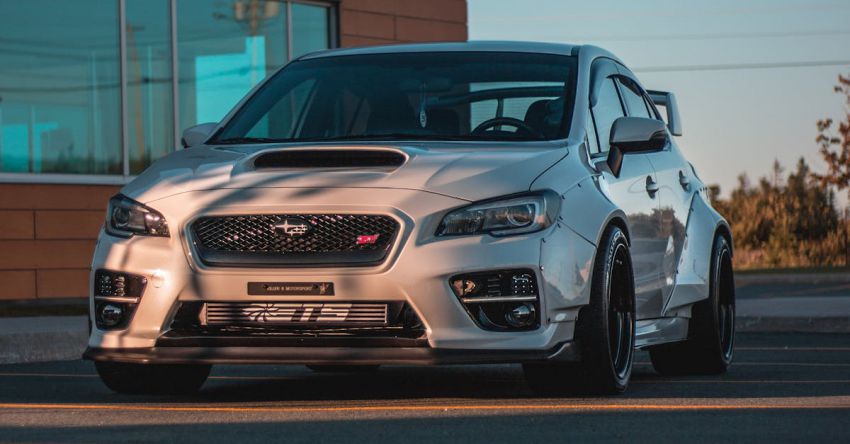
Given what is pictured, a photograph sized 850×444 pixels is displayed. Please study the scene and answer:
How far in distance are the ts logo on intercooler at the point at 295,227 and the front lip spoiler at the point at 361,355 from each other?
1.51 ft

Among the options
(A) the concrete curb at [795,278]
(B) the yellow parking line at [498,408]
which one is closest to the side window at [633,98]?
(B) the yellow parking line at [498,408]

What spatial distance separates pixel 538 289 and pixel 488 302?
21 cm

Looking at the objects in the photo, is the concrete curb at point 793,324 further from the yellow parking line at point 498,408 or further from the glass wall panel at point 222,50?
the yellow parking line at point 498,408

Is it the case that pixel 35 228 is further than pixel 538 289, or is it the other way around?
pixel 35 228

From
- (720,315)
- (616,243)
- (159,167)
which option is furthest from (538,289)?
(720,315)

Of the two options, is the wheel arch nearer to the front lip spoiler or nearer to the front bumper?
the front bumper

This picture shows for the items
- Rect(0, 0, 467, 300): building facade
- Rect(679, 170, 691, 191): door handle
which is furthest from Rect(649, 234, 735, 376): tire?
Rect(0, 0, 467, 300): building facade

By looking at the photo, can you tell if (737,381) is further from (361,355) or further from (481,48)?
(361,355)

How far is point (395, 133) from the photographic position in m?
7.70

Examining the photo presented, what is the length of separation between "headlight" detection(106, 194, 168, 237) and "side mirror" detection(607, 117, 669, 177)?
7.03 ft

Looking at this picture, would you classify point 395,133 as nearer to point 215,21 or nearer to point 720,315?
point 720,315

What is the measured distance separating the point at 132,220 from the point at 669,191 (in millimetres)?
3049

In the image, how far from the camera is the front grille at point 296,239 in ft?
21.9

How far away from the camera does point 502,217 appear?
671 cm
